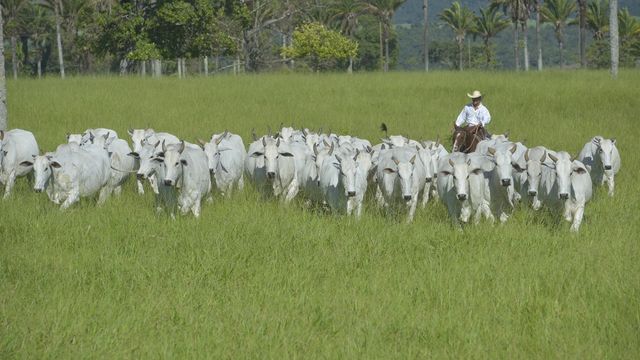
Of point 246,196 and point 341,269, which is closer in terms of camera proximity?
point 341,269

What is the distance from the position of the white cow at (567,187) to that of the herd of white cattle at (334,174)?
0.04 feet

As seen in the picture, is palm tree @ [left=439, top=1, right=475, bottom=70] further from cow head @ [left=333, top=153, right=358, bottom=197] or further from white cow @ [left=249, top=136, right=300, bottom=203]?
cow head @ [left=333, top=153, right=358, bottom=197]

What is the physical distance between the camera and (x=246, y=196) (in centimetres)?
1362

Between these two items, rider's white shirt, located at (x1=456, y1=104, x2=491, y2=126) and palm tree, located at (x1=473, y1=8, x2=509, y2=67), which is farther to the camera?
palm tree, located at (x1=473, y1=8, x2=509, y2=67)

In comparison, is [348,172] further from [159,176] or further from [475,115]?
[475,115]

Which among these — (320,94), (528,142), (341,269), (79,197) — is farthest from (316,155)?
(320,94)

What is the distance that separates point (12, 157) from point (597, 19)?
182 feet

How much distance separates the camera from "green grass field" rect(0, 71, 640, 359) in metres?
6.89

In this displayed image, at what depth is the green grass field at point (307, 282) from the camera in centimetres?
689

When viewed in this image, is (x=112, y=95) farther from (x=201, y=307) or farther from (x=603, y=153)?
(x=201, y=307)

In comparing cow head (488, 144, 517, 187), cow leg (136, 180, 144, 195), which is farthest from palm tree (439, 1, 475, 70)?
cow head (488, 144, 517, 187)

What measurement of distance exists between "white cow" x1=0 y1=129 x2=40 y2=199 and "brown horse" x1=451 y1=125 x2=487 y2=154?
6.53 metres

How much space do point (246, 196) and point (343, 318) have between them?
20.6ft

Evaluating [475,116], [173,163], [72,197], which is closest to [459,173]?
[173,163]
